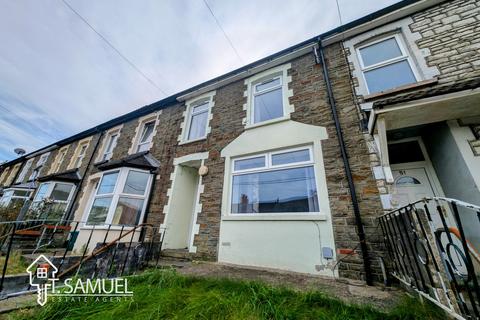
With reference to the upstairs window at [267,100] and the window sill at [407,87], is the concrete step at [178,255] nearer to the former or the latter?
the upstairs window at [267,100]

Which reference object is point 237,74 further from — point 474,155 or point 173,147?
point 474,155

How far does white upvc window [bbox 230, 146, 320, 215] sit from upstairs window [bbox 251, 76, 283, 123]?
138 cm

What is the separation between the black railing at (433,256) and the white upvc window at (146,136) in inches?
347

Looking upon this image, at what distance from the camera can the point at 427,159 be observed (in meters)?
3.86

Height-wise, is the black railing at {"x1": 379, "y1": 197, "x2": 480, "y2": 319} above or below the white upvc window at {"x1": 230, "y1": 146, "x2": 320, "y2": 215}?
below

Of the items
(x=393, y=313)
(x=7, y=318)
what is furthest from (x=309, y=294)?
(x=7, y=318)

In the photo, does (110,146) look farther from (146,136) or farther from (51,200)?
(51,200)

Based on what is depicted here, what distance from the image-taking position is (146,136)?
29.8 ft

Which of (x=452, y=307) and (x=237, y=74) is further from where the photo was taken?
(x=237, y=74)

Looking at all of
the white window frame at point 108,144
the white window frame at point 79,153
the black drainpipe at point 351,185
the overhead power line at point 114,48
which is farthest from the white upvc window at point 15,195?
the black drainpipe at point 351,185

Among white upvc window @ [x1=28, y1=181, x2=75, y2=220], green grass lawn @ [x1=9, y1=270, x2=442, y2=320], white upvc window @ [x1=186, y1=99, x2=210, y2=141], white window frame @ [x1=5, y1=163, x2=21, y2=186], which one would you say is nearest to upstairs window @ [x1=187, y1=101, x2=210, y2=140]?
white upvc window @ [x1=186, y1=99, x2=210, y2=141]

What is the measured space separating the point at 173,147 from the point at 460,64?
321 inches

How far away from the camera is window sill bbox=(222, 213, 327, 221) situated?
3.97m

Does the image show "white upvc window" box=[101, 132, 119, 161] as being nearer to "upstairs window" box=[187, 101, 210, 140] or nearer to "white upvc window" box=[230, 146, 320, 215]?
"upstairs window" box=[187, 101, 210, 140]
